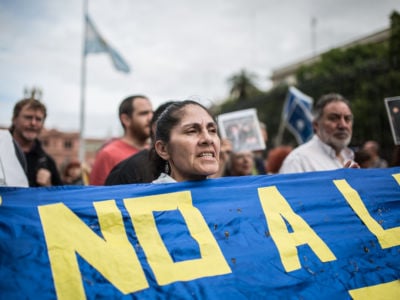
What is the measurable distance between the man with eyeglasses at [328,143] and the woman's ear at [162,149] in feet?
4.49

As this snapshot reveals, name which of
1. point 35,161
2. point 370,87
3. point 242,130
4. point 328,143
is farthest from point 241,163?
point 370,87

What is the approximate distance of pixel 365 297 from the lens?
63.6 inches

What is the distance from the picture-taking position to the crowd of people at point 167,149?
6.20 feet

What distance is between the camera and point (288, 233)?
1.79 meters

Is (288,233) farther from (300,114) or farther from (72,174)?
(300,114)

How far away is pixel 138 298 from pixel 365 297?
1.03m

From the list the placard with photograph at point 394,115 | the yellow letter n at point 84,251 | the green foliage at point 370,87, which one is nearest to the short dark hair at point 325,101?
the placard with photograph at point 394,115

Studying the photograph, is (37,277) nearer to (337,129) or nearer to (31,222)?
(31,222)

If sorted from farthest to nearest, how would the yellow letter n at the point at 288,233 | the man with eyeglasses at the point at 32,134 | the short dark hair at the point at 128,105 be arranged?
the short dark hair at the point at 128,105 < the man with eyeglasses at the point at 32,134 < the yellow letter n at the point at 288,233

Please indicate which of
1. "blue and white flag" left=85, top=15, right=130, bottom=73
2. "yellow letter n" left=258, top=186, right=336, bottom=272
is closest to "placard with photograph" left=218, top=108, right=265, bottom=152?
"yellow letter n" left=258, top=186, right=336, bottom=272

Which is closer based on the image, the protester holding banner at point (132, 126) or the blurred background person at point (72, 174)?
the protester holding banner at point (132, 126)

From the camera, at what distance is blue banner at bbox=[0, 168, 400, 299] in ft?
4.63

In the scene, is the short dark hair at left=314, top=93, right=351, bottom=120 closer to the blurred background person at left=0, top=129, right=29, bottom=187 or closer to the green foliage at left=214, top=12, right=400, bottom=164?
the blurred background person at left=0, top=129, right=29, bottom=187

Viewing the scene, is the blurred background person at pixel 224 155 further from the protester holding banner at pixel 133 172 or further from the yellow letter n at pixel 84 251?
the yellow letter n at pixel 84 251
